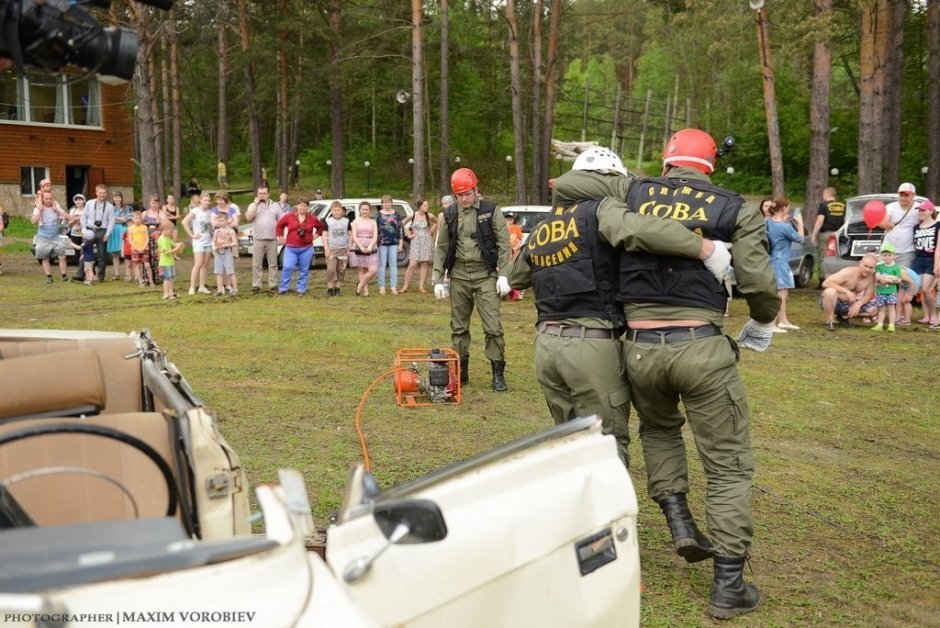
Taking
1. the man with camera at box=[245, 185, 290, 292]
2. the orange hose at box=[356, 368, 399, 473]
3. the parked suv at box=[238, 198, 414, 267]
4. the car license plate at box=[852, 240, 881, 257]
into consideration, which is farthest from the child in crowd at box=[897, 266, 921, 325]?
the parked suv at box=[238, 198, 414, 267]

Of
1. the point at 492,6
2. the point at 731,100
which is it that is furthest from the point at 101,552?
the point at 731,100

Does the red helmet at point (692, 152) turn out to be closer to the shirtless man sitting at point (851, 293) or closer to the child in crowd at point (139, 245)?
the shirtless man sitting at point (851, 293)

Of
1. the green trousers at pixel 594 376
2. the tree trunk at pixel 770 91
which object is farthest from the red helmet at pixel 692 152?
the tree trunk at pixel 770 91

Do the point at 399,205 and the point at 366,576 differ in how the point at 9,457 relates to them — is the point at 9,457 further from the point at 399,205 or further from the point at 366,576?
the point at 399,205

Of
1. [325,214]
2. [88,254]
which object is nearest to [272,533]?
[88,254]

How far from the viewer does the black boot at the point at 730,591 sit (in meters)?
4.44

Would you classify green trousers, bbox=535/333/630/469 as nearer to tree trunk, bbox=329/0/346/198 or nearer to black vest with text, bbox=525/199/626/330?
black vest with text, bbox=525/199/626/330

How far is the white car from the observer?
2055mm

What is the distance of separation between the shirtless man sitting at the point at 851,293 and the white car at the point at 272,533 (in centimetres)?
1202

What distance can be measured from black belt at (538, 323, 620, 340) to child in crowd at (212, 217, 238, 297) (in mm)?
12441

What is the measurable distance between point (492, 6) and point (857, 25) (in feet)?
54.4

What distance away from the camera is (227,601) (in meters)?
2.06

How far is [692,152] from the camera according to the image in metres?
4.86

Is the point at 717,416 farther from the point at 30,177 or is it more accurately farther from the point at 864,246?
the point at 30,177
